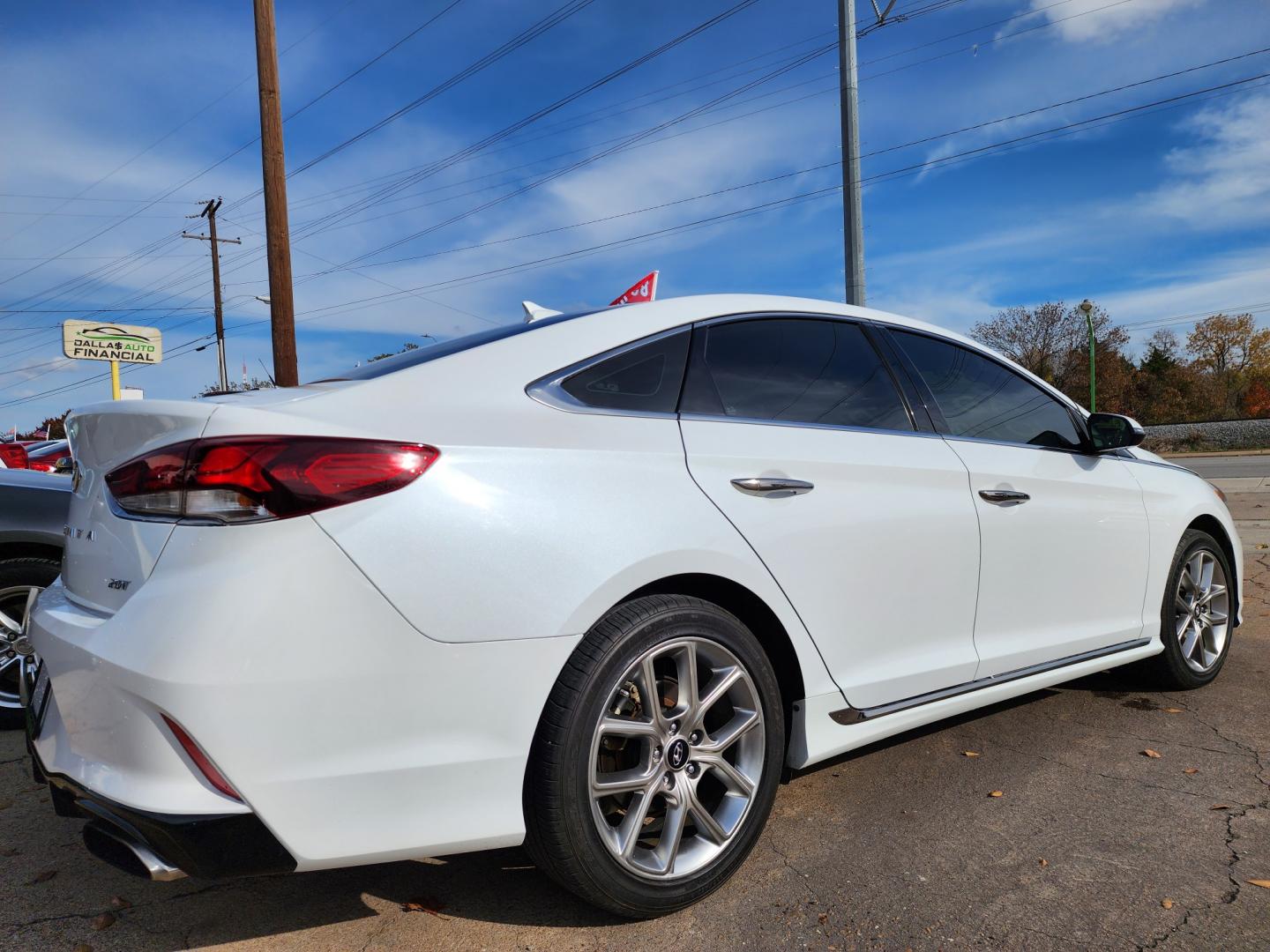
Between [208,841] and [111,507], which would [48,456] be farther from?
[208,841]

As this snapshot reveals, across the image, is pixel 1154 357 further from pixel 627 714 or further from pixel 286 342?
pixel 627 714

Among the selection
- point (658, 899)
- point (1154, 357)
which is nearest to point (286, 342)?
point (658, 899)

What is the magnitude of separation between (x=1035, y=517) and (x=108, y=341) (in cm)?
1848

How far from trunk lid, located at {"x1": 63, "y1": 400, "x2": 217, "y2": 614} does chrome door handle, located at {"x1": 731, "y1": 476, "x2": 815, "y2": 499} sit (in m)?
1.29

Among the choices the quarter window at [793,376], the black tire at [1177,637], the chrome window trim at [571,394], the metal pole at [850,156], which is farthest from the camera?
the metal pole at [850,156]

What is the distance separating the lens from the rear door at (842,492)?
7.91 ft

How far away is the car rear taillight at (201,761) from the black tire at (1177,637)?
3727 mm

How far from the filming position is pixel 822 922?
7.27ft

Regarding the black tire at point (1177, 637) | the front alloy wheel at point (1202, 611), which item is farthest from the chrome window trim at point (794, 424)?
the front alloy wheel at point (1202, 611)

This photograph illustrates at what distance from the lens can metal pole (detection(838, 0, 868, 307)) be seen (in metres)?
10.6

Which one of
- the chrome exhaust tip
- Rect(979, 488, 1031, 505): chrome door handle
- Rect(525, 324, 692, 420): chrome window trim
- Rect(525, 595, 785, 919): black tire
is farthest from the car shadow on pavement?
Rect(979, 488, 1031, 505): chrome door handle

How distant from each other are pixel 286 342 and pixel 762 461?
9792mm

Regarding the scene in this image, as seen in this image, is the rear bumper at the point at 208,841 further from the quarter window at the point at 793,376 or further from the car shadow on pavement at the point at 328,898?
the quarter window at the point at 793,376

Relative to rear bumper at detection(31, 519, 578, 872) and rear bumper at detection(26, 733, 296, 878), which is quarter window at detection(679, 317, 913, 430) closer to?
rear bumper at detection(31, 519, 578, 872)
